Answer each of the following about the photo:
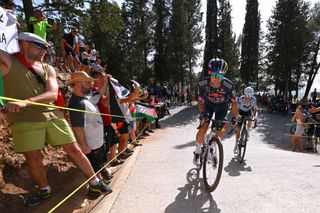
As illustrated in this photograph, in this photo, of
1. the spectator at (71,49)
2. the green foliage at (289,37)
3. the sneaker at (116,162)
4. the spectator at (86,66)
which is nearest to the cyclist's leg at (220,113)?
the sneaker at (116,162)

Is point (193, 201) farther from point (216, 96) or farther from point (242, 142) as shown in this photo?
point (242, 142)

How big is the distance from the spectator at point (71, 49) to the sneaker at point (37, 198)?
728cm

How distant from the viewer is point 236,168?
255 inches

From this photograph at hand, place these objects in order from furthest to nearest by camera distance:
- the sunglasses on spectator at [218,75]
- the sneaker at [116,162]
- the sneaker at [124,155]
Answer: the sneaker at [124,155]
the sneaker at [116,162]
the sunglasses on spectator at [218,75]

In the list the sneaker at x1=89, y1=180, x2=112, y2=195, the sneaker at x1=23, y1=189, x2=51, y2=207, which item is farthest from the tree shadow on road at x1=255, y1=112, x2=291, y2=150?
the sneaker at x1=23, y1=189, x2=51, y2=207

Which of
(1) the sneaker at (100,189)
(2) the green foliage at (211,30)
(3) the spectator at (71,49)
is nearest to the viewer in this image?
(1) the sneaker at (100,189)

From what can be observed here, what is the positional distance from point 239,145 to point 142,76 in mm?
36200

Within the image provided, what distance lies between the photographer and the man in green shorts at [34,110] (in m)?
3.64

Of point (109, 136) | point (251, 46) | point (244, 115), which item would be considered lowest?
point (109, 136)

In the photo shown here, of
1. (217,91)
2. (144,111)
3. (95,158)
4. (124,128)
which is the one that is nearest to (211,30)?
(144,111)

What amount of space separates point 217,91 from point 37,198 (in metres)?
3.48

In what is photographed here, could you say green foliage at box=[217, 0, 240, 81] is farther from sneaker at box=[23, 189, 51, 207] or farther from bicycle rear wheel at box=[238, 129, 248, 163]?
sneaker at box=[23, 189, 51, 207]

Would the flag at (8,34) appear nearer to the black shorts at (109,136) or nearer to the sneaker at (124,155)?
the black shorts at (109,136)

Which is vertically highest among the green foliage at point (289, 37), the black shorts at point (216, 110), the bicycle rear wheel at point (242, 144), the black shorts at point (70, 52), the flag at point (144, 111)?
the green foliage at point (289, 37)
